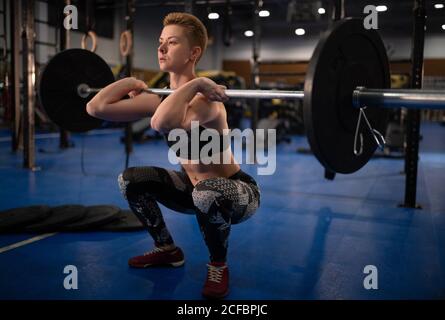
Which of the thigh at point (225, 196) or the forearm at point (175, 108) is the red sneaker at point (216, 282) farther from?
the forearm at point (175, 108)

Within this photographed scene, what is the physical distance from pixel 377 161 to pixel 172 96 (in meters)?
4.72

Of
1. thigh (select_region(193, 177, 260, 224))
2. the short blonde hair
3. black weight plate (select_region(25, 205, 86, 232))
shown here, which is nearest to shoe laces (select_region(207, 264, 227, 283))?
thigh (select_region(193, 177, 260, 224))

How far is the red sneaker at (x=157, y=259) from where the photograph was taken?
1.99 metres

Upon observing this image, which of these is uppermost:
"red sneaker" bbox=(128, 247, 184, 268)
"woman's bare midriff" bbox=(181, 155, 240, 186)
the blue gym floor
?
"woman's bare midriff" bbox=(181, 155, 240, 186)

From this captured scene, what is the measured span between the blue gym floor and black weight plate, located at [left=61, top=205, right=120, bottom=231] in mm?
58

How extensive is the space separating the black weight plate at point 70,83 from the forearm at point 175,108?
38.5 inches

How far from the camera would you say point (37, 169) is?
14.8 feet

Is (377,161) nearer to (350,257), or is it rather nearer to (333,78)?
(350,257)

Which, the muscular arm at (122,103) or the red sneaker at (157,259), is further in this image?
the red sneaker at (157,259)

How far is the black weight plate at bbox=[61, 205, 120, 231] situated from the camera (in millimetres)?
2482

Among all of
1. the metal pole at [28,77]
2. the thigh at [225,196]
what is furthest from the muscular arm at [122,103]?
the metal pole at [28,77]

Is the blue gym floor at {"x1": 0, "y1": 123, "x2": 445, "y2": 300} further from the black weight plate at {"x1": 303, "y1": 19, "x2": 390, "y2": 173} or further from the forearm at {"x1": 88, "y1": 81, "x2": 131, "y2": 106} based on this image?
the forearm at {"x1": 88, "y1": 81, "x2": 131, "y2": 106}

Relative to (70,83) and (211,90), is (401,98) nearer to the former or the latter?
(211,90)
